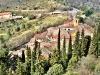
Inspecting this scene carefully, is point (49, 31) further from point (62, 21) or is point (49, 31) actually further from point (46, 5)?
point (46, 5)

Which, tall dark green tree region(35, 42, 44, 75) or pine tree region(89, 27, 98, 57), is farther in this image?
pine tree region(89, 27, 98, 57)

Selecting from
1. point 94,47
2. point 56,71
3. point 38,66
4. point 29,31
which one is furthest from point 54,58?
point 29,31

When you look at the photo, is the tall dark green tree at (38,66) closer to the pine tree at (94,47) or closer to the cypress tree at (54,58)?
the cypress tree at (54,58)

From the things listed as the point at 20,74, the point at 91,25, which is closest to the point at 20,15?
the point at 91,25

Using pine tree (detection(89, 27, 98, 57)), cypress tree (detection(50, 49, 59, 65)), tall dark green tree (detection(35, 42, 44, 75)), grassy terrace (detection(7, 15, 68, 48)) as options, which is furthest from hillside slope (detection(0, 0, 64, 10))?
pine tree (detection(89, 27, 98, 57))

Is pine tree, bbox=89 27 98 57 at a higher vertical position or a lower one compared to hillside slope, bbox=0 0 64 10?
higher

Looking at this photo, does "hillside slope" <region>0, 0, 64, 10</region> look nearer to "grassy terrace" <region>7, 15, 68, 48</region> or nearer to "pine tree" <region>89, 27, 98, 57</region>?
"grassy terrace" <region>7, 15, 68, 48</region>

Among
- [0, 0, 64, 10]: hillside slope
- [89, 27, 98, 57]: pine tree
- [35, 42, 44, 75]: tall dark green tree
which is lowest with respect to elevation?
[0, 0, 64, 10]: hillside slope

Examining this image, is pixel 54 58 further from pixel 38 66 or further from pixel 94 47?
pixel 94 47

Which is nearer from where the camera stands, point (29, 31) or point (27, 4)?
point (29, 31)

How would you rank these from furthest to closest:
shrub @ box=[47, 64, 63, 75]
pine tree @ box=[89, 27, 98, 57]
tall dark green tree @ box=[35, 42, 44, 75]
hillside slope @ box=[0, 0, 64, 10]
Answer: hillside slope @ box=[0, 0, 64, 10] → pine tree @ box=[89, 27, 98, 57] → tall dark green tree @ box=[35, 42, 44, 75] → shrub @ box=[47, 64, 63, 75]

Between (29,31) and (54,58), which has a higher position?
(54,58)
